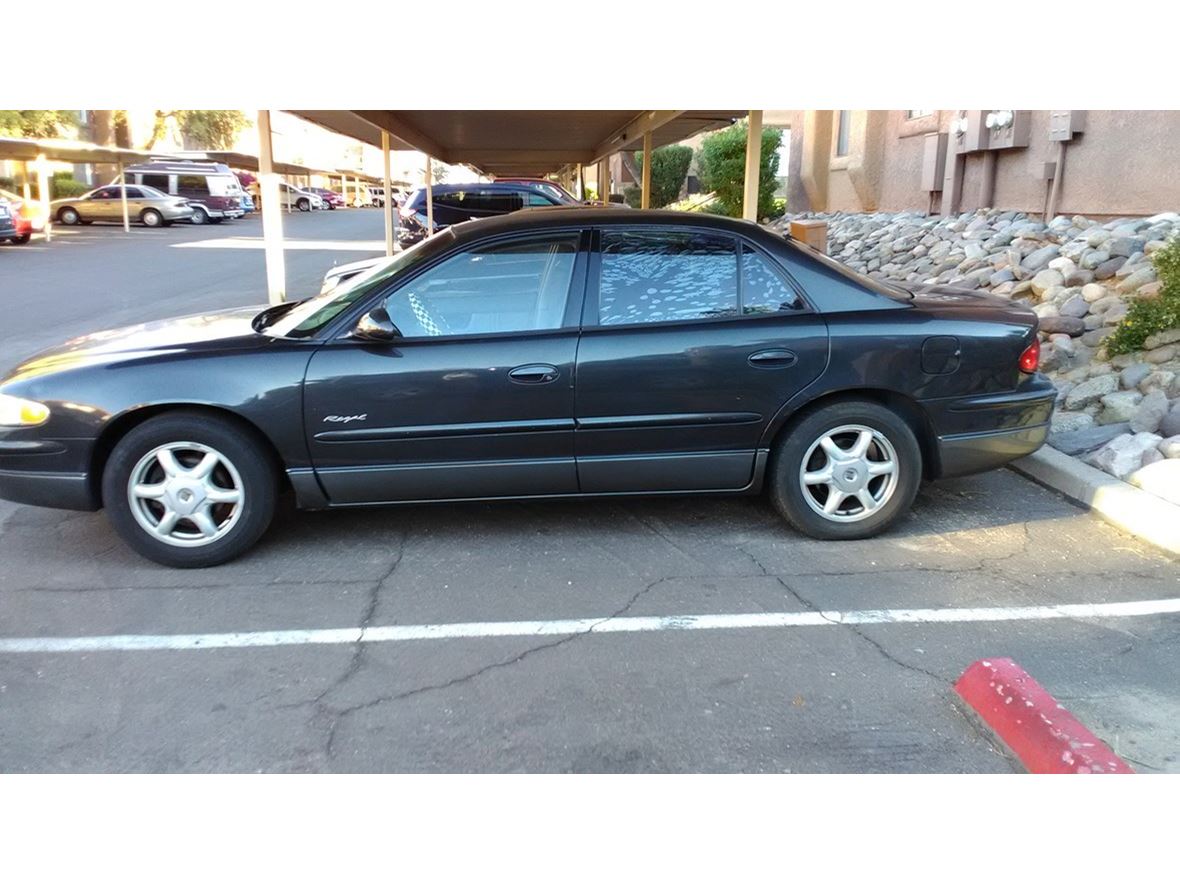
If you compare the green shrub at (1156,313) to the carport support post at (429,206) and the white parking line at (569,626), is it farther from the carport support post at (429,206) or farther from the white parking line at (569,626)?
the carport support post at (429,206)

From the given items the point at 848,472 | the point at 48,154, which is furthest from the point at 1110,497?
the point at 48,154

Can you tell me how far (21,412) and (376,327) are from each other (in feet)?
5.28

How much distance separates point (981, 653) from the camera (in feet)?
11.4

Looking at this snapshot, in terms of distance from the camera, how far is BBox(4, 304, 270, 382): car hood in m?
4.22

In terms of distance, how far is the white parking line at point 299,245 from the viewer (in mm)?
23634

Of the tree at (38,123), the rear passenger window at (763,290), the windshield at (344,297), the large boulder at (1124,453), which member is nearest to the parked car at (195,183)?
the tree at (38,123)

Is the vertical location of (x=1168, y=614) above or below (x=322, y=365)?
below

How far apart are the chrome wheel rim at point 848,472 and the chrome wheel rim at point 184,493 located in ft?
8.71

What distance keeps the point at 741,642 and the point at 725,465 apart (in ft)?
3.60

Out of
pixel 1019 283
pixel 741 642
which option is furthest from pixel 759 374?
pixel 1019 283

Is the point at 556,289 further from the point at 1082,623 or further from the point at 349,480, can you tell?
the point at 1082,623

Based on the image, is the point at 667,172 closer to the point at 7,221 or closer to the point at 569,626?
the point at 7,221

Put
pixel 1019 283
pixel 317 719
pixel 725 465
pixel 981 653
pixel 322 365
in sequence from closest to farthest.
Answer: pixel 317 719 < pixel 981 653 < pixel 322 365 < pixel 725 465 < pixel 1019 283

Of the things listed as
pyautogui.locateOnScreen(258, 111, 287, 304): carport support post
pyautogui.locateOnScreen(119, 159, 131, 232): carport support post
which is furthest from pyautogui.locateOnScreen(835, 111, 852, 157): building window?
pyautogui.locateOnScreen(119, 159, 131, 232): carport support post
